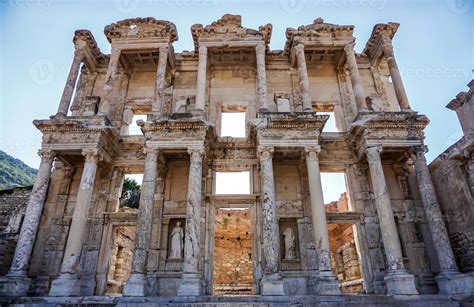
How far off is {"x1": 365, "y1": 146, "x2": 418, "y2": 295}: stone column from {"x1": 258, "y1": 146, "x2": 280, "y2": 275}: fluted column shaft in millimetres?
3530

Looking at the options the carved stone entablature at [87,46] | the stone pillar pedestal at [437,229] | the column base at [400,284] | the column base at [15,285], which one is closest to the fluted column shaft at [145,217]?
the column base at [15,285]

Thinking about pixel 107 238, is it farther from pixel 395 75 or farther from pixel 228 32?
pixel 395 75

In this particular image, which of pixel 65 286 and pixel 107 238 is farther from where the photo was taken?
pixel 107 238

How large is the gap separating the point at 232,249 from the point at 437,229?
12.1 metres

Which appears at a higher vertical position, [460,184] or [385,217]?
[460,184]

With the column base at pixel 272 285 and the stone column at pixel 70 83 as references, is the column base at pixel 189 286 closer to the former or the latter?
the column base at pixel 272 285

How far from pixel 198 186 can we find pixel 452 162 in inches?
367

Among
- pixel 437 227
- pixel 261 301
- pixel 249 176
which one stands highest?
pixel 249 176

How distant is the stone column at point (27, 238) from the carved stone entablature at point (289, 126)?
8003 mm

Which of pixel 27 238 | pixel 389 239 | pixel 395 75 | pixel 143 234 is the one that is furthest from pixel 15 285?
pixel 395 75

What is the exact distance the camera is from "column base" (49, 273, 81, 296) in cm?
946

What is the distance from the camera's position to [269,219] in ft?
33.4

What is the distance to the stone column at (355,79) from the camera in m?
12.5

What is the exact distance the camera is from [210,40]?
13984mm
